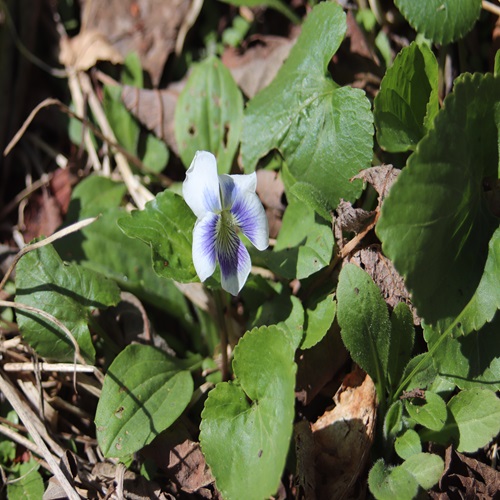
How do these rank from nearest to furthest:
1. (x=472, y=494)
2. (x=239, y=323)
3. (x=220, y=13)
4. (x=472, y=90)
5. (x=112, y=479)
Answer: (x=472, y=90) → (x=472, y=494) → (x=112, y=479) → (x=239, y=323) → (x=220, y=13)

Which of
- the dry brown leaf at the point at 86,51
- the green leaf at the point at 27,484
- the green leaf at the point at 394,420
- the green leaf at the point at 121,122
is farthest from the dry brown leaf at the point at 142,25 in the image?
the green leaf at the point at 394,420

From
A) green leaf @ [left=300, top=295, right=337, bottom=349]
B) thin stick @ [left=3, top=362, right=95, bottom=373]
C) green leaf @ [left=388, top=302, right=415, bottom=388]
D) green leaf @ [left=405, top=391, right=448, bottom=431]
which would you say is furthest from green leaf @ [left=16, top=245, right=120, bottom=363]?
green leaf @ [left=405, top=391, right=448, bottom=431]

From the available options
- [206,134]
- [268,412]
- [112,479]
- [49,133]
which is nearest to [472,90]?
[268,412]

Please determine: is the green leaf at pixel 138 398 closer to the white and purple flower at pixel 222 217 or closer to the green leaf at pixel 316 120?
the white and purple flower at pixel 222 217

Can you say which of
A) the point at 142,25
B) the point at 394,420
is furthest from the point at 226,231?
the point at 142,25

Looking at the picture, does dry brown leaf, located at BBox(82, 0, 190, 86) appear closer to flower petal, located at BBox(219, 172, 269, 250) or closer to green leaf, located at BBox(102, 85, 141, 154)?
green leaf, located at BBox(102, 85, 141, 154)

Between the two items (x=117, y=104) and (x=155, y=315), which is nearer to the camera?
(x=155, y=315)

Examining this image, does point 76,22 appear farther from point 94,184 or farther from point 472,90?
point 472,90

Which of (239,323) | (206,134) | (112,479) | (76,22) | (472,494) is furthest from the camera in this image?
(76,22)
